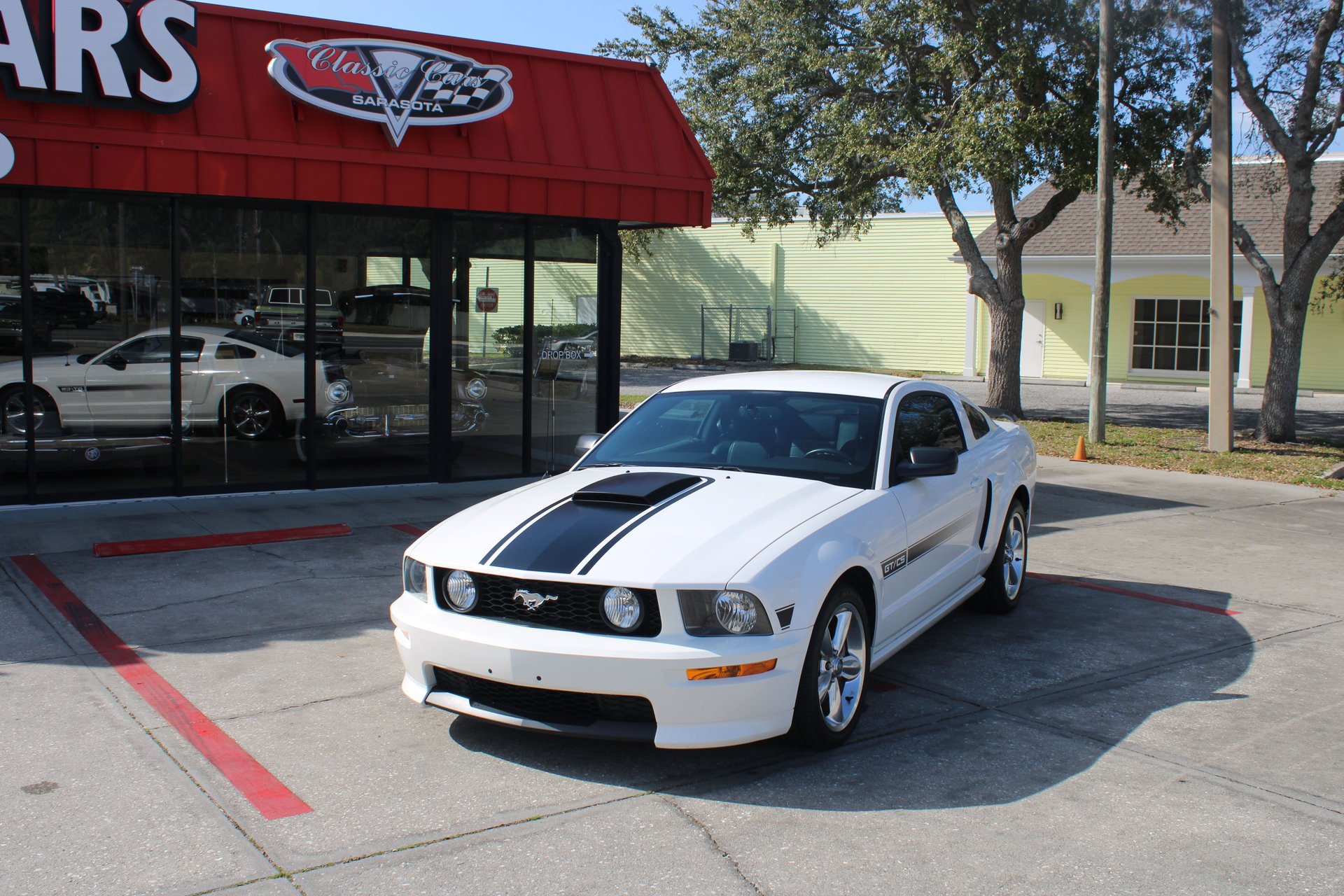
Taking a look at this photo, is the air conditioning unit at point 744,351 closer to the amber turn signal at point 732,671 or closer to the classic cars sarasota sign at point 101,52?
the classic cars sarasota sign at point 101,52

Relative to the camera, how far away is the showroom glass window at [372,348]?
11.4m

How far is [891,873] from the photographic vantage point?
3.87 m

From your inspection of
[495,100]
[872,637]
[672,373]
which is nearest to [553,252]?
[495,100]

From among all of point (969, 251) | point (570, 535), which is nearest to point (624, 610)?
point (570, 535)

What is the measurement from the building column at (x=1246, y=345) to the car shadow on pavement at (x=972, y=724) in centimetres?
2277

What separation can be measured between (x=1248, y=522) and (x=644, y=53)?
1481 cm

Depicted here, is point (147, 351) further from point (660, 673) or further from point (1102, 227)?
point (1102, 227)

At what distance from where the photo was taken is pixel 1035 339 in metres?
31.8

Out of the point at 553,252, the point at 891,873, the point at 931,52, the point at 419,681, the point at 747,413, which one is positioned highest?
the point at 931,52

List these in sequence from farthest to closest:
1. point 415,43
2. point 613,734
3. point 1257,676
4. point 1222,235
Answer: point 1222,235 < point 415,43 < point 1257,676 < point 613,734

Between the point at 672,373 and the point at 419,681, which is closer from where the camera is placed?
the point at 419,681

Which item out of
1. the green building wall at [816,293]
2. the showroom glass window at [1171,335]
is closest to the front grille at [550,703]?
the green building wall at [816,293]

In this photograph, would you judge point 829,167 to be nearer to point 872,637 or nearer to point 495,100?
point 495,100

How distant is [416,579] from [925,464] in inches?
97.1
